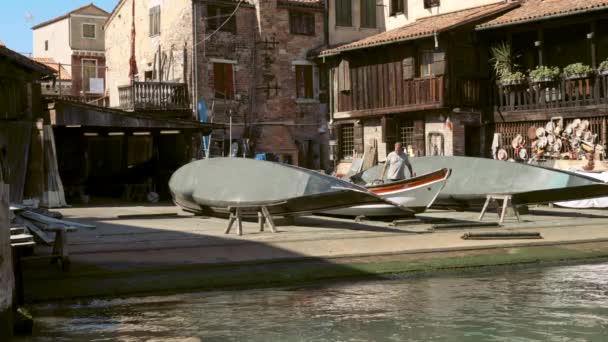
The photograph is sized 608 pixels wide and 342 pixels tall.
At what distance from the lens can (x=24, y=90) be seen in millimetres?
25734

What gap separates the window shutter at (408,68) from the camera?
32312 mm

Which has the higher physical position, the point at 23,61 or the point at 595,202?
the point at 23,61

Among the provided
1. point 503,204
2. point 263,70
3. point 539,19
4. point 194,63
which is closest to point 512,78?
point 539,19

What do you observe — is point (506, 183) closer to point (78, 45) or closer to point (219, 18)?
point (219, 18)

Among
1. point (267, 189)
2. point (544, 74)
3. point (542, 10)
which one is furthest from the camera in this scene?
point (542, 10)

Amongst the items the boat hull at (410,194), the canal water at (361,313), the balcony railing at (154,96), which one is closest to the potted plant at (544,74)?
the boat hull at (410,194)

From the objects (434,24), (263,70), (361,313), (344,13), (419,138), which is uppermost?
(344,13)

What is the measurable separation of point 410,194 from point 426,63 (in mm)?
13264

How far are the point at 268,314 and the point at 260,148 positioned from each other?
29.5 meters

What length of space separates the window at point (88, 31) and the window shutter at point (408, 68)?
30.6 m

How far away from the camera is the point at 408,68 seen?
3244 centimetres

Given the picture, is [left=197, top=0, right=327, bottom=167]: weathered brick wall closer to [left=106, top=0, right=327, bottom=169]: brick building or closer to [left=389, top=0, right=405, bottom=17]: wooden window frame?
[left=106, top=0, right=327, bottom=169]: brick building

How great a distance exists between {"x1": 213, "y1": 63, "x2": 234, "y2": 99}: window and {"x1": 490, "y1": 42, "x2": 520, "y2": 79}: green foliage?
12935 mm

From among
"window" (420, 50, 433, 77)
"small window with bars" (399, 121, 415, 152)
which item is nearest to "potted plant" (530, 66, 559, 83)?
"window" (420, 50, 433, 77)
